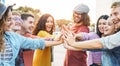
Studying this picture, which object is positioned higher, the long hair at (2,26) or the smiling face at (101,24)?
the long hair at (2,26)

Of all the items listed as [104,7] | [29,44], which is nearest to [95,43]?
[29,44]

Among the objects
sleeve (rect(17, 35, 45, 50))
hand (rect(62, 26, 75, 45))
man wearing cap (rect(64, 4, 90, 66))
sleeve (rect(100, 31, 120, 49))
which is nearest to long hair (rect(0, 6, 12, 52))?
sleeve (rect(17, 35, 45, 50))

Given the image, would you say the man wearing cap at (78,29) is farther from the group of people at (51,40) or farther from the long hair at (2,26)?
the long hair at (2,26)

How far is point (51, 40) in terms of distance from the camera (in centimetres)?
367

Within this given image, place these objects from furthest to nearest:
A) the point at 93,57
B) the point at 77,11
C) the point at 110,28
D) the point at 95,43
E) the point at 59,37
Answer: the point at 77,11 < the point at 93,57 < the point at 59,37 < the point at 110,28 < the point at 95,43

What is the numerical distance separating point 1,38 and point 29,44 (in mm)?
410

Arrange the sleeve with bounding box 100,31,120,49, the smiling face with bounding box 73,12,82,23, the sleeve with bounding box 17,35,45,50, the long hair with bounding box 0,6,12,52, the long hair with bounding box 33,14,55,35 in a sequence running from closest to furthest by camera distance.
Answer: the sleeve with bounding box 100,31,120,49 → the long hair with bounding box 0,6,12,52 → the sleeve with bounding box 17,35,45,50 → the long hair with bounding box 33,14,55,35 → the smiling face with bounding box 73,12,82,23

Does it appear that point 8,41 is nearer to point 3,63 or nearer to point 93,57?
point 3,63

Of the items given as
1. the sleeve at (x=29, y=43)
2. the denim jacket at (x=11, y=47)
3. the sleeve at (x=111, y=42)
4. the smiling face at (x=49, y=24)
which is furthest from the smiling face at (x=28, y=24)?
the sleeve at (x=111, y=42)

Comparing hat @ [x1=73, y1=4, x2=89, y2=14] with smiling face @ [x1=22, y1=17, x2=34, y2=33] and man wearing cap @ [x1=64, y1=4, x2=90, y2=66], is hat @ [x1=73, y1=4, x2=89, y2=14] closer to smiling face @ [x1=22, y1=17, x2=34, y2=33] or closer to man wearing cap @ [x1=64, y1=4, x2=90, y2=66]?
man wearing cap @ [x1=64, y1=4, x2=90, y2=66]

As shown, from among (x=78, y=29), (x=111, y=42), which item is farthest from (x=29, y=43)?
(x=78, y=29)

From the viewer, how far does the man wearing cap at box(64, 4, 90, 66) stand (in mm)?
4453

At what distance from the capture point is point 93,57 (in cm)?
424

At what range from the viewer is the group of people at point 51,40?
296 centimetres
